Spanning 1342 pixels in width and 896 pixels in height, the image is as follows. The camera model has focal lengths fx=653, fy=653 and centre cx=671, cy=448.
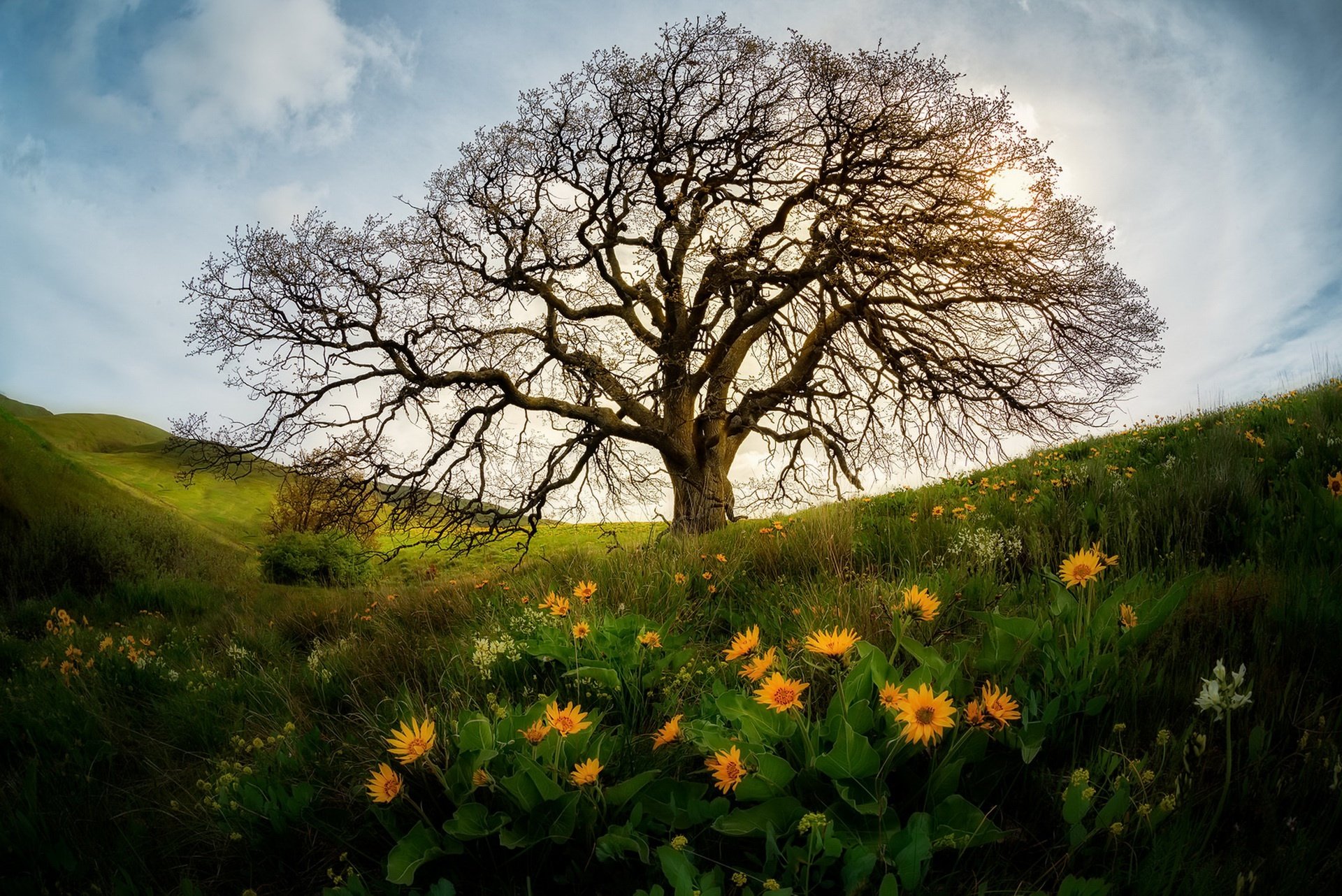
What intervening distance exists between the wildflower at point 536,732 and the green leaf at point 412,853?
31 centimetres

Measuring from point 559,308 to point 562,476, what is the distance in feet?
11.9

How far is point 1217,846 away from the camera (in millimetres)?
1428

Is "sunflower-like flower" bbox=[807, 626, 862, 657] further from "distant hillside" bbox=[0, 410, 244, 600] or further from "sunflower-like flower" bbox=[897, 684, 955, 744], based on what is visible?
"distant hillside" bbox=[0, 410, 244, 600]

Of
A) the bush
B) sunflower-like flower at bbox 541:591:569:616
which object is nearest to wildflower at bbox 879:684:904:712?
sunflower-like flower at bbox 541:591:569:616

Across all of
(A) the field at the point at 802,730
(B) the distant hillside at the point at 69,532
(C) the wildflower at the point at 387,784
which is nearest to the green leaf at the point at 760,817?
(A) the field at the point at 802,730

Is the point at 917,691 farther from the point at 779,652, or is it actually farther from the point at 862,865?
the point at 779,652

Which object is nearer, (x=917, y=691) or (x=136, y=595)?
(x=917, y=691)

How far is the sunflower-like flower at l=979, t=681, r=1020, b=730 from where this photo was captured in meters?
1.47

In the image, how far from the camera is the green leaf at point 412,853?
1.49 m

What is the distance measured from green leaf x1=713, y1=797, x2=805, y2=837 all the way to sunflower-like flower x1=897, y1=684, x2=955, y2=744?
0.29 m

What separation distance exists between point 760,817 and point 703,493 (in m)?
11.3

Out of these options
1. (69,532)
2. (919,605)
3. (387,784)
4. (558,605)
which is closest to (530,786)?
(387,784)

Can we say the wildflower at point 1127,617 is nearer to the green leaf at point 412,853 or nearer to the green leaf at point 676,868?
the green leaf at point 676,868

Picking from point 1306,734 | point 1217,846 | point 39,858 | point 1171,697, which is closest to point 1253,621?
point 1171,697
